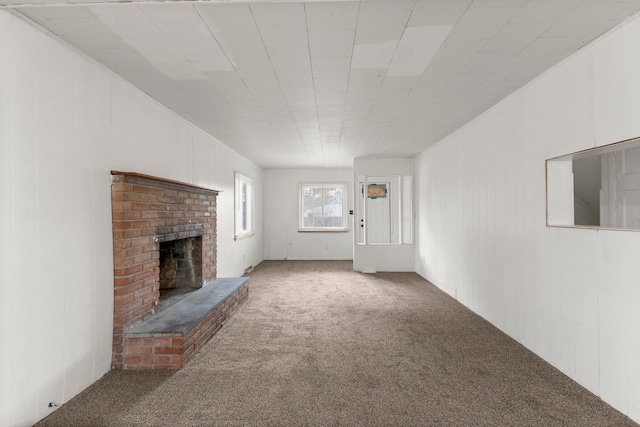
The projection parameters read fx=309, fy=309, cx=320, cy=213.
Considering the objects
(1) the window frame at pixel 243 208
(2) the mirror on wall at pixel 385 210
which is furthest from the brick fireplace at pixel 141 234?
(2) the mirror on wall at pixel 385 210

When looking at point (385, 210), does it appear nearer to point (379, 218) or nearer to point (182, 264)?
point (379, 218)

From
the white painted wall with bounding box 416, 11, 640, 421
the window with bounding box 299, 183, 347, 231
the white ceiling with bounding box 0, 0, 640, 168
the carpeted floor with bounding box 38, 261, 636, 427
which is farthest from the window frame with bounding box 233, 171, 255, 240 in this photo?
the white painted wall with bounding box 416, 11, 640, 421

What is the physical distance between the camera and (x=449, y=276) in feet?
15.5

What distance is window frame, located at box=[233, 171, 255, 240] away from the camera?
5.97 m

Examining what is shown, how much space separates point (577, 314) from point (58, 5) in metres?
3.86

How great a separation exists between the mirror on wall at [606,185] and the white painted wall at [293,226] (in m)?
5.56

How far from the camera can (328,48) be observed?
2.16 metres

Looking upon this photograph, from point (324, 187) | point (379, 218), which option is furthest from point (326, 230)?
point (379, 218)

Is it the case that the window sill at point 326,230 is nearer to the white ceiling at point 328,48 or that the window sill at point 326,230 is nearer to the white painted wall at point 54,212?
the white ceiling at point 328,48

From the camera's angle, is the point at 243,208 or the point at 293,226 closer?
the point at 243,208

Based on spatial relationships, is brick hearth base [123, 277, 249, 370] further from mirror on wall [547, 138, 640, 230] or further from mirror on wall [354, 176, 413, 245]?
mirror on wall [354, 176, 413, 245]

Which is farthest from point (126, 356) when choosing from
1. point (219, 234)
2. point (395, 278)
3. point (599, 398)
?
point (395, 278)

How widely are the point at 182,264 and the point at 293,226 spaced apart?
4412 mm

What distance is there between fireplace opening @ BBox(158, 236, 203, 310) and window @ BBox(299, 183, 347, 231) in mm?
4509
